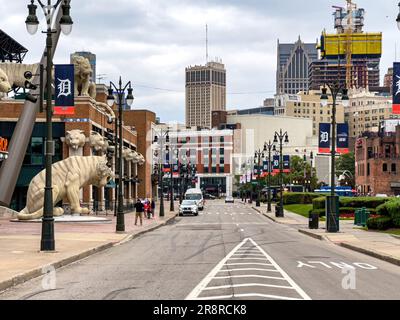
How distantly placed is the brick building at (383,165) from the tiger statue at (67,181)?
78.7m

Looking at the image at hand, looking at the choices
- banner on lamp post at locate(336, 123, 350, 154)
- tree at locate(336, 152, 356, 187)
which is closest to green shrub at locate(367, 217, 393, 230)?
banner on lamp post at locate(336, 123, 350, 154)

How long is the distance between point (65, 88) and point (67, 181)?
13.7m

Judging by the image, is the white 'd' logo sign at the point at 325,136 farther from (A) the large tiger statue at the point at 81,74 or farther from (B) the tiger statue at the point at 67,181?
(A) the large tiger statue at the point at 81,74

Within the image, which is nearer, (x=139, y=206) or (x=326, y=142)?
(x=326, y=142)

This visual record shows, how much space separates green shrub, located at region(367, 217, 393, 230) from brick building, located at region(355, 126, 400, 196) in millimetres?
80997

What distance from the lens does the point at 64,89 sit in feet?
115

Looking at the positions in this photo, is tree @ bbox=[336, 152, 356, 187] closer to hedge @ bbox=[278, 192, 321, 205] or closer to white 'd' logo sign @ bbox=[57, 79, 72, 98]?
hedge @ bbox=[278, 192, 321, 205]

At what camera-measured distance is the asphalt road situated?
13523 mm

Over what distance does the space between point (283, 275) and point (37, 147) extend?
5398 centimetres

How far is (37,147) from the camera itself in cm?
6756

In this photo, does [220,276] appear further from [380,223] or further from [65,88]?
[380,223]

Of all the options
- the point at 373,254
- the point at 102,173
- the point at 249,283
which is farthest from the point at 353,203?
the point at 249,283
